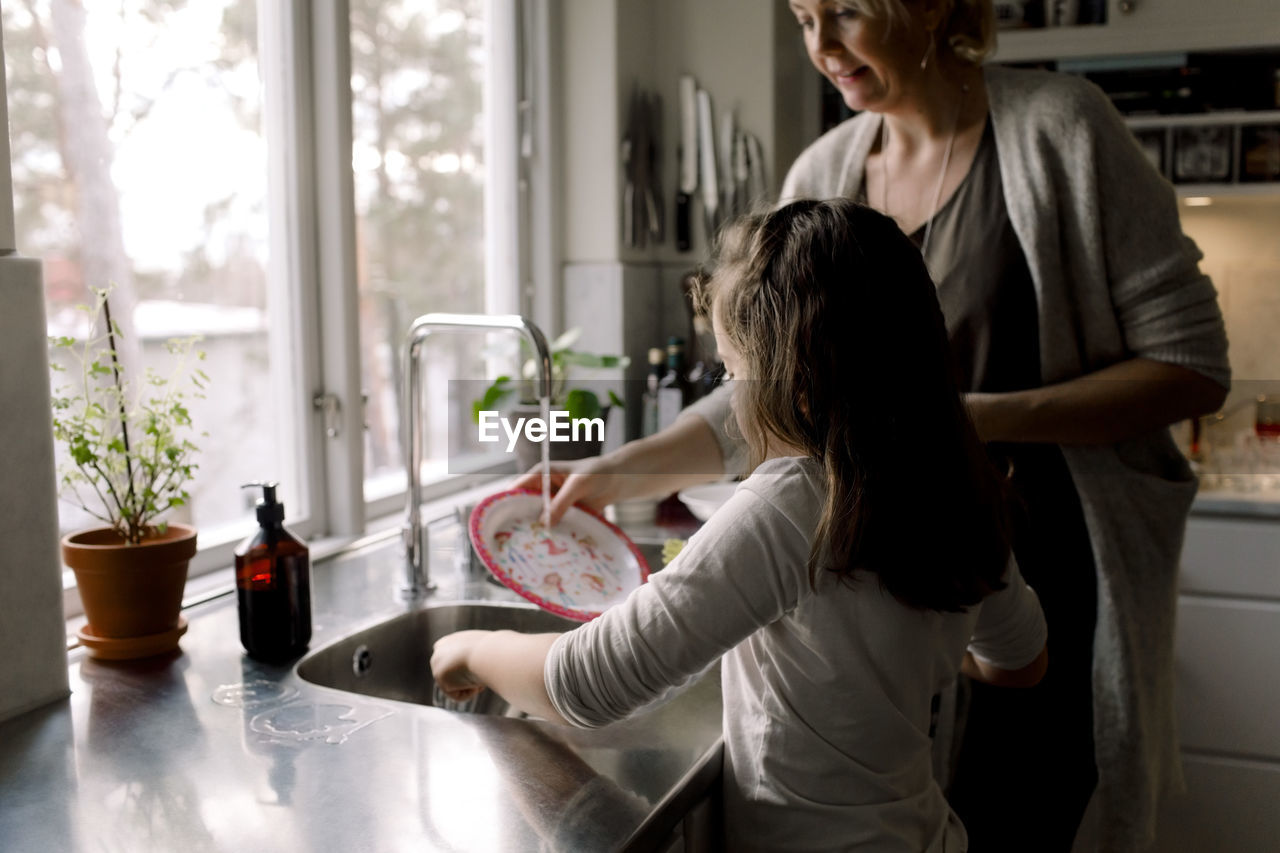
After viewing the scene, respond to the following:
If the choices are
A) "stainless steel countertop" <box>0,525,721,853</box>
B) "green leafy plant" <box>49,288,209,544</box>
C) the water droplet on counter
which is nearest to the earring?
"stainless steel countertop" <box>0,525,721,853</box>

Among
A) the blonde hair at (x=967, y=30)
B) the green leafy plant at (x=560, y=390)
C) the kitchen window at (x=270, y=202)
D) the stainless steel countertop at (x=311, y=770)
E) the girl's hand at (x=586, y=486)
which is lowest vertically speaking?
Result: the stainless steel countertop at (x=311, y=770)

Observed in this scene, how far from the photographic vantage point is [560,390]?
2.10 meters

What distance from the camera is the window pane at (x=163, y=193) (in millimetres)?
1301

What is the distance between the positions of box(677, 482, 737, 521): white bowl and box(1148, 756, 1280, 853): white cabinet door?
3.22 ft

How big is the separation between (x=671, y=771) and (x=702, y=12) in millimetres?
2006

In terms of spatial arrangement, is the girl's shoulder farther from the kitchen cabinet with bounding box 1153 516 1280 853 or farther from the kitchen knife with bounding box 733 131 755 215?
the kitchen knife with bounding box 733 131 755 215

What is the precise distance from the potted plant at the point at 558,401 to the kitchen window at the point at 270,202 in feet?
0.41

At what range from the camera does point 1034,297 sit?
1371 mm

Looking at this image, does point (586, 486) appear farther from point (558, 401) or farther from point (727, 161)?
point (727, 161)

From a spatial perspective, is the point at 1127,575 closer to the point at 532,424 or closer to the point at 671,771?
the point at 671,771

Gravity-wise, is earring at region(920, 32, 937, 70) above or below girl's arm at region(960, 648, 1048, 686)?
above

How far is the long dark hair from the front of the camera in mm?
833

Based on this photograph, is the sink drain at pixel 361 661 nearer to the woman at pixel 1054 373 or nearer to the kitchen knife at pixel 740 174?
the woman at pixel 1054 373

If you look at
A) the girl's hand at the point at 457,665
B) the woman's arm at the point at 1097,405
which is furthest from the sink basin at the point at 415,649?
the woman's arm at the point at 1097,405
